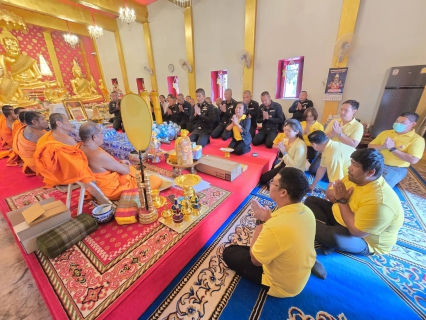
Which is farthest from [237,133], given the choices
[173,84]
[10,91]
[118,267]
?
[10,91]

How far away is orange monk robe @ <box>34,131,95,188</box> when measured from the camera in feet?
5.92

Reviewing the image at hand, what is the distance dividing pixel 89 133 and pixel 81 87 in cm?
1163

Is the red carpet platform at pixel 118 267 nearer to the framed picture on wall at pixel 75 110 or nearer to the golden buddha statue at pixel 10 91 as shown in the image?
the framed picture on wall at pixel 75 110

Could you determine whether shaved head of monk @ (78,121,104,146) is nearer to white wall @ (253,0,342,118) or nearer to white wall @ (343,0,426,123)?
white wall @ (253,0,342,118)

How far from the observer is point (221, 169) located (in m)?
2.81

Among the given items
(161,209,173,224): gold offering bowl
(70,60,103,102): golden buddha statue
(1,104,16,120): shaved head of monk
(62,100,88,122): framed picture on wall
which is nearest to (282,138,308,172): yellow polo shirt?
(161,209,173,224): gold offering bowl

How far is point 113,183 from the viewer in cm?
221

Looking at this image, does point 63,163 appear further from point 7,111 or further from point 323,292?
point 7,111

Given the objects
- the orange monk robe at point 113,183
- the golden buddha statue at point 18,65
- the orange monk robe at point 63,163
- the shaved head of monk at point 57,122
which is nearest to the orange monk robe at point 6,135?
the shaved head of monk at point 57,122

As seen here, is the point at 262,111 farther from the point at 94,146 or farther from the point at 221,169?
the point at 94,146

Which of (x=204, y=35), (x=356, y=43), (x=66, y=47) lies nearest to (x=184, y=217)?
(x=356, y=43)

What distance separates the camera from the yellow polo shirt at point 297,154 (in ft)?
8.73

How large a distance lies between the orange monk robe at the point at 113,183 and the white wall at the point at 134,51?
907cm

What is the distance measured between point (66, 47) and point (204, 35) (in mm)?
9128
